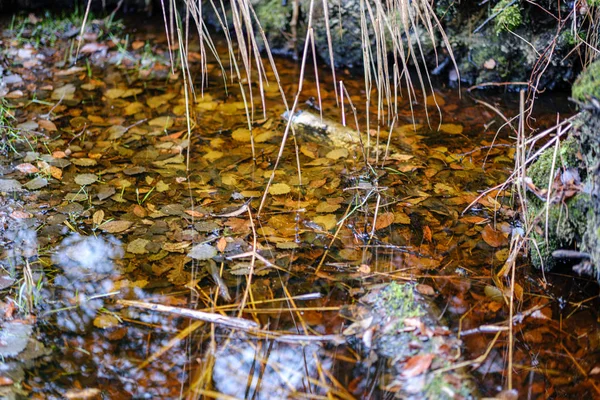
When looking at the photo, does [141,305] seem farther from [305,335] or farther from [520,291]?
[520,291]

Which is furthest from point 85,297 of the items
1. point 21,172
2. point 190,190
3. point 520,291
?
point 520,291

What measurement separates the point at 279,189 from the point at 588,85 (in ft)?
3.16

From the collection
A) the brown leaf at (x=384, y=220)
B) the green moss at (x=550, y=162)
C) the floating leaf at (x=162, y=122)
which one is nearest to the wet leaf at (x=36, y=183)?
the floating leaf at (x=162, y=122)

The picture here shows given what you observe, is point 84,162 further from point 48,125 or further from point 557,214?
point 557,214

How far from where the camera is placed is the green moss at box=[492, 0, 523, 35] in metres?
2.26

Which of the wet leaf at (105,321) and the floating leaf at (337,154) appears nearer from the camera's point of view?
the wet leaf at (105,321)

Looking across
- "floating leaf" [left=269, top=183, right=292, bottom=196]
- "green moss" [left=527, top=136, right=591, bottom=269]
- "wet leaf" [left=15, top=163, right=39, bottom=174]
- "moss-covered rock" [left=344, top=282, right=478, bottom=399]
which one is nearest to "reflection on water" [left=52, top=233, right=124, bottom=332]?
"wet leaf" [left=15, top=163, right=39, bottom=174]

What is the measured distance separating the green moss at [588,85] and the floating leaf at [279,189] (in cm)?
91

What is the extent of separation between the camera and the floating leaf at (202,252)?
5.00ft

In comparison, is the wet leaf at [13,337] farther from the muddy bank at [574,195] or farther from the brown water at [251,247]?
the muddy bank at [574,195]

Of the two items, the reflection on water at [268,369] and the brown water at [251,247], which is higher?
the brown water at [251,247]

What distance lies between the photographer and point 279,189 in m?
1.82

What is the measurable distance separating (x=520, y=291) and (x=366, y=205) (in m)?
0.53

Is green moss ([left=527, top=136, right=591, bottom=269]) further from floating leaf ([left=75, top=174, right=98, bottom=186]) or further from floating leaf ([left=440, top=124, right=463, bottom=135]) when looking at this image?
floating leaf ([left=75, top=174, right=98, bottom=186])
